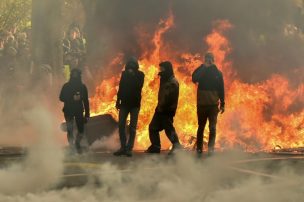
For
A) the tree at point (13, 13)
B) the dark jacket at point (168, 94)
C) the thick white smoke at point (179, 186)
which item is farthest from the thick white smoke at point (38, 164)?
the tree at point (13, 13)

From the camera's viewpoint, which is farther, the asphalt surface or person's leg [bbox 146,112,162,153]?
person's leg [bbox 146,112,162,153]

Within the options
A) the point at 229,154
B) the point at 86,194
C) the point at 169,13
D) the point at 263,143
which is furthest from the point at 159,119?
the point at 169,13

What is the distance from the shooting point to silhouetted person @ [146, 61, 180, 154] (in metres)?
9.53

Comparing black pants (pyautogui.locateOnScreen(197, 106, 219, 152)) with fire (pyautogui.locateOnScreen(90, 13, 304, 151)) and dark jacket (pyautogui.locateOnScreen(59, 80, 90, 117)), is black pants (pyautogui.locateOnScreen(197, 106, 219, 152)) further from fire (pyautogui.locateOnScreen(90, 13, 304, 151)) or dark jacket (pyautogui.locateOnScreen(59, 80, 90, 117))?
fire (pyautogui.locateOnScreen(90, 13, 304, 151))

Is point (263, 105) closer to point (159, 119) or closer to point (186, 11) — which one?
point (186, 11)

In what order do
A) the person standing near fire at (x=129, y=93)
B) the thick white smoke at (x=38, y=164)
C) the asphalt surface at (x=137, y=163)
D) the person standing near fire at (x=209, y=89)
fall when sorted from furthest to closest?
the person standing near fire at (x=129, y=93) < the person standing near fire at (x=209, y=89) < the asphalt surface at (x=137, y=163) < the thick white smoke at (x=38, y=164)

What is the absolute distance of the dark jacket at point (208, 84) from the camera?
9523 millimetres

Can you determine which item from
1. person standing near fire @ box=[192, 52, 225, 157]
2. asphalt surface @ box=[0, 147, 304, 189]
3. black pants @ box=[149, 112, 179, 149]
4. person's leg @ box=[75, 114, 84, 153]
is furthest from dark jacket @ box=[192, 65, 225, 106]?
person's leg @ box=[75, 114, 84, 153]

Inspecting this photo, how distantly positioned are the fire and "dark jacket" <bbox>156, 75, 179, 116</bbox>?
12.5 ft

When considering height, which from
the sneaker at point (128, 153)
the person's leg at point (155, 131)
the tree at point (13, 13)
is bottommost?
the sneaker at point (128, 153)

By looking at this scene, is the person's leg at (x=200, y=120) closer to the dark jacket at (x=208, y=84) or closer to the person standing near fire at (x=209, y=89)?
the person standing near fire at (x=209, y=89)

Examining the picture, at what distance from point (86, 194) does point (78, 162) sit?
2945 mm

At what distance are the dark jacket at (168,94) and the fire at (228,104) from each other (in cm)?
382

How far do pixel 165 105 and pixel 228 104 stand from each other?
4.88 m
